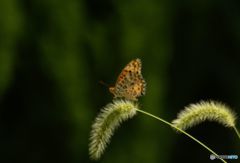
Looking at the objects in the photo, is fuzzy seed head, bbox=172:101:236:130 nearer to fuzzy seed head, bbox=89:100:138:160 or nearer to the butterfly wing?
fuzzy seed head, bbox=89:100:138:160

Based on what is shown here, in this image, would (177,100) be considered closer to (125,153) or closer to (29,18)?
(125,153)

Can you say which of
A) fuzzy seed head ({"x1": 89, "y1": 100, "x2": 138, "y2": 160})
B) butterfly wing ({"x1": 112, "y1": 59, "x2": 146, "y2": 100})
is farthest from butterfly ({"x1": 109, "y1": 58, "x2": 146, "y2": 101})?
fuzzy seed head ({"x1": 89, "y1": 100, "x2": 138, "y2": 160})

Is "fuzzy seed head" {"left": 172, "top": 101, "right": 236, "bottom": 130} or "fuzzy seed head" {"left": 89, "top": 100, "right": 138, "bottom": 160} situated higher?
"fuzzy seed head" {"left": 172, "top": 101, "right": 236, "bottom": 130}

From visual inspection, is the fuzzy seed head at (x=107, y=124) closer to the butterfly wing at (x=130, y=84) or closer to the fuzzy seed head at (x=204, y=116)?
the fuzzy seed head at (x=204, y=116)

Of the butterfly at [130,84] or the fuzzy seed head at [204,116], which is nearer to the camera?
the fuzzy seed head at [204,116]

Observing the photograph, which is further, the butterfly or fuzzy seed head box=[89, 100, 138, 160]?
the butterfly

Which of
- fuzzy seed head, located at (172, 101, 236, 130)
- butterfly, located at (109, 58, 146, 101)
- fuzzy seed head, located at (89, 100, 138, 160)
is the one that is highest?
butterfly, located at (109, 58, 146, 101)

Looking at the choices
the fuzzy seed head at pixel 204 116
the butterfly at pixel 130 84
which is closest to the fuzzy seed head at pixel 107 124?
the fuzzy seed head at pixel 204 116

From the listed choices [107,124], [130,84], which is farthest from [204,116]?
[130,84]
